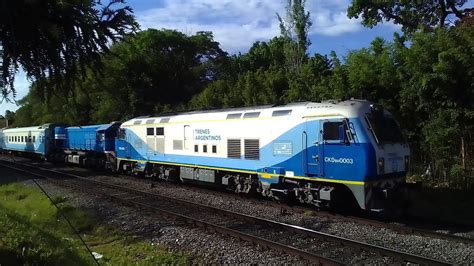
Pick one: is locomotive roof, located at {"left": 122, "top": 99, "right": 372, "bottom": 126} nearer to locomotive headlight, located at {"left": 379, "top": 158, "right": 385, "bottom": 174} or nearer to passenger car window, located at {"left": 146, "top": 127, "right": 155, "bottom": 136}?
locomotive headlight, located at {"left": 379, "top": 158, "right": 385, "bottom": 174}

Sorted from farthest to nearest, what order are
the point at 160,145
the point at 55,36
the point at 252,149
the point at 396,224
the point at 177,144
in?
the point at 160,145, the point at 177,144, the point at 252,149, the point at 396,224, the point at 55,36

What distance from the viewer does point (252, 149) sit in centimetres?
1516

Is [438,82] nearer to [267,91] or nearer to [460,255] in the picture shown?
[460,255]

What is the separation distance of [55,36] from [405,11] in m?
24.9

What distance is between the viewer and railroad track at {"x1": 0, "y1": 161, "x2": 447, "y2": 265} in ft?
28.3

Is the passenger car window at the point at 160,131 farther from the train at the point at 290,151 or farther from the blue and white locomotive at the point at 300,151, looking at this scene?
the blue and white locomotive at the point at 300,151

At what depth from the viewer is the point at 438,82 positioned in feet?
49.1

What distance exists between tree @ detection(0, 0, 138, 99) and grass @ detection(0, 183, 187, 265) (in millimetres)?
2283

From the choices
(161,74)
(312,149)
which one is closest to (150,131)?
(312,149)

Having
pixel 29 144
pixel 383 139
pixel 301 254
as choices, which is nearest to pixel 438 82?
pixel 383 139

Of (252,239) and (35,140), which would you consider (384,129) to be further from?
(35,140)

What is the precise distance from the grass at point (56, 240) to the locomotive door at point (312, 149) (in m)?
4.92

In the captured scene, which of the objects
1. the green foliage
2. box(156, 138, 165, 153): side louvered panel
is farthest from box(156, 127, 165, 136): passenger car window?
the green foliage

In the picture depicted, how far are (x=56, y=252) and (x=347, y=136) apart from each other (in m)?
7.63
